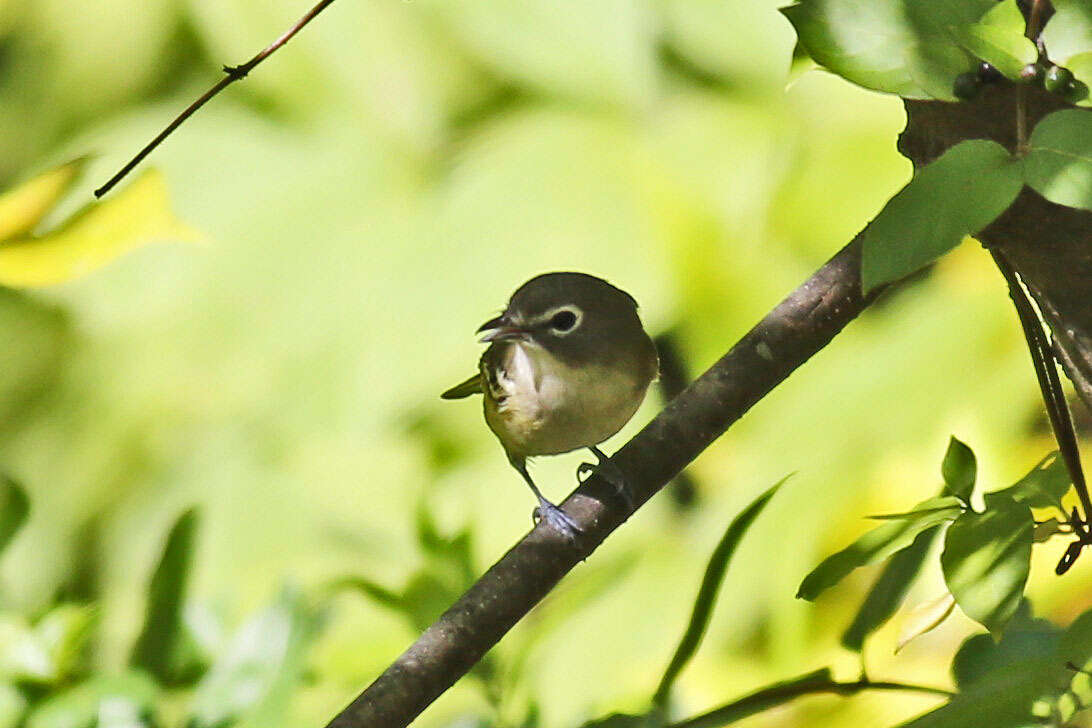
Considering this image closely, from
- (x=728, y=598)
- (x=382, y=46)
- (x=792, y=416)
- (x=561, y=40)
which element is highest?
(x=382, y=46)

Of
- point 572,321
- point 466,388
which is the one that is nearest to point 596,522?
point 572,321

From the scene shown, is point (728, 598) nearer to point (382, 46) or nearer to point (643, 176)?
point (643, 176)

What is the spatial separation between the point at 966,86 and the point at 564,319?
0.42 meters

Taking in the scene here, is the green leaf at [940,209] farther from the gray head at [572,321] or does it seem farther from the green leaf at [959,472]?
the gray head at [572,321]

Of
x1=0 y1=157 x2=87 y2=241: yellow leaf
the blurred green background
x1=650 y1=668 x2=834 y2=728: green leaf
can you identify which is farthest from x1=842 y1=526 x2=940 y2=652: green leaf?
the blurred green background

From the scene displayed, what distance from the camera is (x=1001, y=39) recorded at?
324 millimetres

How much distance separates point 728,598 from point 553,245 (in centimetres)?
46

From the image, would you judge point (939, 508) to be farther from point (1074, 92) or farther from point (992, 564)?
point (1074, 92)

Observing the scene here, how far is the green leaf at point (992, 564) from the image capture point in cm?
38

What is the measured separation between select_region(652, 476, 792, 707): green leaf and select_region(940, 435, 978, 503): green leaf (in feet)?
0.26

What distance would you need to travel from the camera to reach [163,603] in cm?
63

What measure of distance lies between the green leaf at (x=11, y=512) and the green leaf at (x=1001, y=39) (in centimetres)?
50

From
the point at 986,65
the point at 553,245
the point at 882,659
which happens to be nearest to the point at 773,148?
the point at 553,245

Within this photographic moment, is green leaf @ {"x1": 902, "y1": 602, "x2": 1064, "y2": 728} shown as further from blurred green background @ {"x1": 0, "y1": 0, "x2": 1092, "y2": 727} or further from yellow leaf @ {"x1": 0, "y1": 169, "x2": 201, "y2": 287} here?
blurred green background @ {"x1": 0, "y1": 0, "x2": 1092, "y2": 727}
